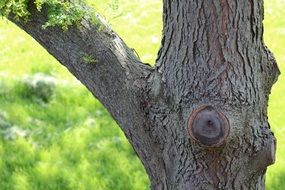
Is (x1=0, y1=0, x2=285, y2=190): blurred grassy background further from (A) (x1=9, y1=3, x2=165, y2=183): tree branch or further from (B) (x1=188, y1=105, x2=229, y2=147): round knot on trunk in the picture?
(B) (x1=188, y1=105, x2=229, y2=147): round knot on trunk

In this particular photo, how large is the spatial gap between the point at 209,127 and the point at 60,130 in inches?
96.9

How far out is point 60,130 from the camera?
4.38 m


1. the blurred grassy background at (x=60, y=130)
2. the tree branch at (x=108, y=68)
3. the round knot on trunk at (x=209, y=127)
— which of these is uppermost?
the blurred grassy background at (x=60, y=130)

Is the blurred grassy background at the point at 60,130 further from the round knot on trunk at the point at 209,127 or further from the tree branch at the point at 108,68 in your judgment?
the round knot on trunk at the point at 209,127

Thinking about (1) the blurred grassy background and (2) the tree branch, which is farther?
(1) the blurred grassy background

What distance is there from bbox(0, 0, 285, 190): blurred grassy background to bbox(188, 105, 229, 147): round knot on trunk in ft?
4.31

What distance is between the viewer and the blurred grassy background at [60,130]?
385cm

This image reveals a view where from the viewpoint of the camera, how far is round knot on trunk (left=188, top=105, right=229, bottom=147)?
2.06 meters

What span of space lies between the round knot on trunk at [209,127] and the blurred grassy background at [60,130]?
4.31 ft

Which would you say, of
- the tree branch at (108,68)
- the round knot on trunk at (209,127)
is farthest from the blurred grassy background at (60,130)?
the round knot on trunk at (209,127)

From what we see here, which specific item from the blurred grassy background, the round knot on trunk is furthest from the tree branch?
the blurred grassy background

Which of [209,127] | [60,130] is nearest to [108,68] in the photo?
[209,127]

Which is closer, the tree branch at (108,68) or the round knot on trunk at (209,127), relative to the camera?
the round knot on trunk at (209,127)

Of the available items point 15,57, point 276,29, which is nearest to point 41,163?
point 15,57
